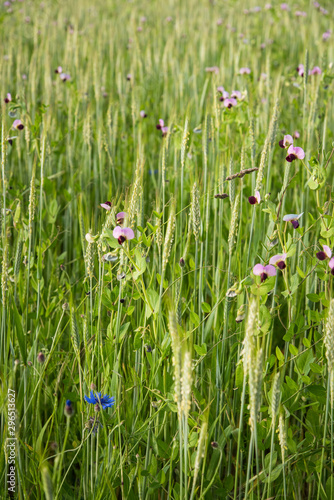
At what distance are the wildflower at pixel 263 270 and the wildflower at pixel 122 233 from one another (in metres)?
0.24

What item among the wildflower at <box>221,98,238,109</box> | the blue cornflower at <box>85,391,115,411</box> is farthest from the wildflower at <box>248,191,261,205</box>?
the wildflower at <box>221,98,238,109</box>

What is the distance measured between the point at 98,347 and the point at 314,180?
0.59 m

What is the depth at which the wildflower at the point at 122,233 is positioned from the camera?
33.7 inches

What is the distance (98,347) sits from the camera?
36.4 inches

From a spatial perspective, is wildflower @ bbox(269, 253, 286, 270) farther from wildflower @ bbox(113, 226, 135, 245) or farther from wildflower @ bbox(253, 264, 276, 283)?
wildflower @ bbox(113, 226, 135, 245)

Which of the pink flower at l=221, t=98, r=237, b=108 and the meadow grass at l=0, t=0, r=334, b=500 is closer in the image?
the meadow grass at l=0, t=0, r=334, b=500

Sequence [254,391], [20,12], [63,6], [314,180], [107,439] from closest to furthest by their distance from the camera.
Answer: [254,391]
[107,439]
[314,180]
[20,12]
[63,6]

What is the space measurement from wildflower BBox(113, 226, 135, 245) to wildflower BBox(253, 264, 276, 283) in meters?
0.24

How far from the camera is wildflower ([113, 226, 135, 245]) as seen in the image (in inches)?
33.7

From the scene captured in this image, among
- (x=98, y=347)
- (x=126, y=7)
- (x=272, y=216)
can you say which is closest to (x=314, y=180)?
(x=272, y=216)

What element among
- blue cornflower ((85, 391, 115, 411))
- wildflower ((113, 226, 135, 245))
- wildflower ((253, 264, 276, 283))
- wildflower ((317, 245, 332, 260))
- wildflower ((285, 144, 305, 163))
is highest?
wildflower ((285, 144, 305, 163))

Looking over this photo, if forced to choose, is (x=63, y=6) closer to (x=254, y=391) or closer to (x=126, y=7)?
(x=126, y=7)

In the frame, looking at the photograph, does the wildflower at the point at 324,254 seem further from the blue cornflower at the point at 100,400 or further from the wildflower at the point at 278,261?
the blue cornflower at the point at 100,400

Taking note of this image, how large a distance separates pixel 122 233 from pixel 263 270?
273mm
